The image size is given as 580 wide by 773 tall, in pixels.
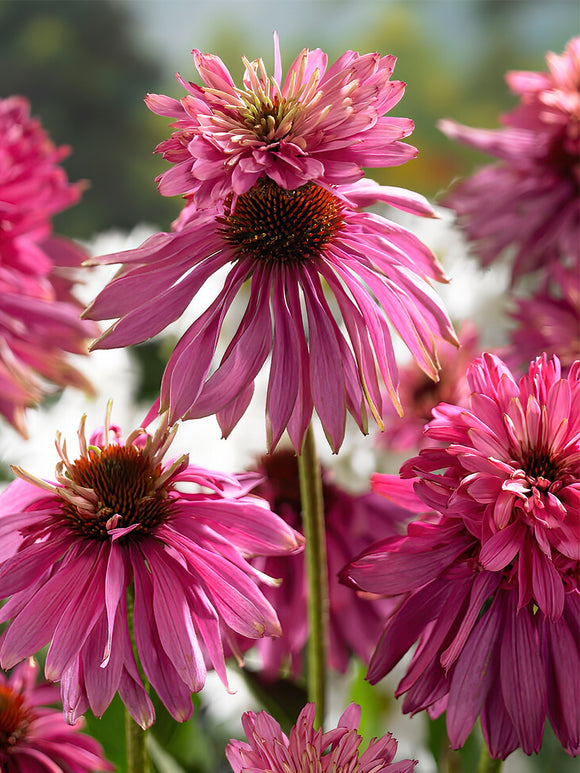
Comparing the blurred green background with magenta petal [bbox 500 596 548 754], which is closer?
magenta petal [bbox 500 596 548 754]

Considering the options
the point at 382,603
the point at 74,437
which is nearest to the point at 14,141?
the point at 74,437

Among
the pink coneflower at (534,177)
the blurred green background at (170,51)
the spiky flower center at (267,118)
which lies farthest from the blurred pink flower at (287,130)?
the blurred green background at (170,51)

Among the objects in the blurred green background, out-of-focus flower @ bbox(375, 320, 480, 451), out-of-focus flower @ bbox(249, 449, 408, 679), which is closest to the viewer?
out-of-focus flower @ bbox(249, 449, 408, 679)

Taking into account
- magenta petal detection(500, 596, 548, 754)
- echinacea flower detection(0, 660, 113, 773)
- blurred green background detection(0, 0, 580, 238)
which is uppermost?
blurred green background detection(0, 0, 580, 238)

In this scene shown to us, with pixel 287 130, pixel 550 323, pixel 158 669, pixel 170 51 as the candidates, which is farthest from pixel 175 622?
pixel 170 51

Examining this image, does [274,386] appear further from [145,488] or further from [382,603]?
[382,603]

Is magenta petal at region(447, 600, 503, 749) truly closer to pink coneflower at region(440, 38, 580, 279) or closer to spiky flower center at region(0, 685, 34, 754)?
spiky flower center at region(0, 685, 34, 754)

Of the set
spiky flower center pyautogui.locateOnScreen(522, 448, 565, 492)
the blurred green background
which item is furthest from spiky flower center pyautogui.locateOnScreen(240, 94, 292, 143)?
the blurred green background
